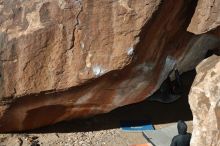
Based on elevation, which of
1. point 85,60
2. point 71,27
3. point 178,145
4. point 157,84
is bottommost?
point 178,145

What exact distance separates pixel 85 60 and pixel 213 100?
1914mm

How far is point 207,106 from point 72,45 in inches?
80.1

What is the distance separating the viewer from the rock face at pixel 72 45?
6.75 m

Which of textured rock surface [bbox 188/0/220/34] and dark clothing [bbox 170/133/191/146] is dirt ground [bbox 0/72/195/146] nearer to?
dark clothing [bbox 170/133/191/146]

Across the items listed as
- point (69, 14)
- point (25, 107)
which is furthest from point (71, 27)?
point (25, 107)

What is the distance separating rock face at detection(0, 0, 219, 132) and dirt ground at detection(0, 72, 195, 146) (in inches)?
19.5

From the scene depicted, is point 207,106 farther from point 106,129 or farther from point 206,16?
point 106,129

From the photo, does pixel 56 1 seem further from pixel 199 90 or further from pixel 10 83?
pixel 199 90

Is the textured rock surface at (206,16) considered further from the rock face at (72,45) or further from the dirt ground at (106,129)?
the dirt ground at (106,129)

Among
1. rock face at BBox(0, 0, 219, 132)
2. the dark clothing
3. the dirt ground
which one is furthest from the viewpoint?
the dirt ground

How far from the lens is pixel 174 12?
23.1 feet

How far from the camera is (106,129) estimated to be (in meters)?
7.77

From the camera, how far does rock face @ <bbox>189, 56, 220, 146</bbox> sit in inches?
226

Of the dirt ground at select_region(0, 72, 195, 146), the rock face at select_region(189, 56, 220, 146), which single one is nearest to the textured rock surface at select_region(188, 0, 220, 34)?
the rock face at select_region(189, 56, 220, 146)
